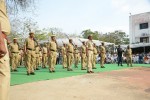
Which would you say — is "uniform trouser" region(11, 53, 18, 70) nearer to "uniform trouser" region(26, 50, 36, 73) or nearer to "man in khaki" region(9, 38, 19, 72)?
"man in khaki" region(9, 38, 19, 72)

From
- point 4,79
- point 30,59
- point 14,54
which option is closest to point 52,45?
point 30,59

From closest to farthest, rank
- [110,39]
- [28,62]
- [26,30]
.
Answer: [28,62], [26,30], [110,39]

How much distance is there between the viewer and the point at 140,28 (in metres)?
35.4

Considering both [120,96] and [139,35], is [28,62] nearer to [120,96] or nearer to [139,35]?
[120,96]

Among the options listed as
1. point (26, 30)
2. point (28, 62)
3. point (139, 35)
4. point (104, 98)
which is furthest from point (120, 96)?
point (26, 30)

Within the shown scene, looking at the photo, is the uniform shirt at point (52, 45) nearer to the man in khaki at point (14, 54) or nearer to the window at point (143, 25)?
the man in khaki at point (14, 54)

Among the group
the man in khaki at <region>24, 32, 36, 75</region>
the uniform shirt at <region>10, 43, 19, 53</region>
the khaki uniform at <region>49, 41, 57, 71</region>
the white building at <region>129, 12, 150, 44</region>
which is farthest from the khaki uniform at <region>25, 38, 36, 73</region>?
the white building at <region>129, 12, 150, 44</region>

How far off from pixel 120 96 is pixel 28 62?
6047 millimetres

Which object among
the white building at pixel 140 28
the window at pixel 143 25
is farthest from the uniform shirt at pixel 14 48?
the window at pixel 143 25

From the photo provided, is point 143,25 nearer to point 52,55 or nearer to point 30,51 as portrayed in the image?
point 52,55

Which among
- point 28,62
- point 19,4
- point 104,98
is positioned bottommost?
point 104,98

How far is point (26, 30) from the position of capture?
42281 millimetres

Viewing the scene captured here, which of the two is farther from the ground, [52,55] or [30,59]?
[52,55]

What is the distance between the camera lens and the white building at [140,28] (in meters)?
34.4
